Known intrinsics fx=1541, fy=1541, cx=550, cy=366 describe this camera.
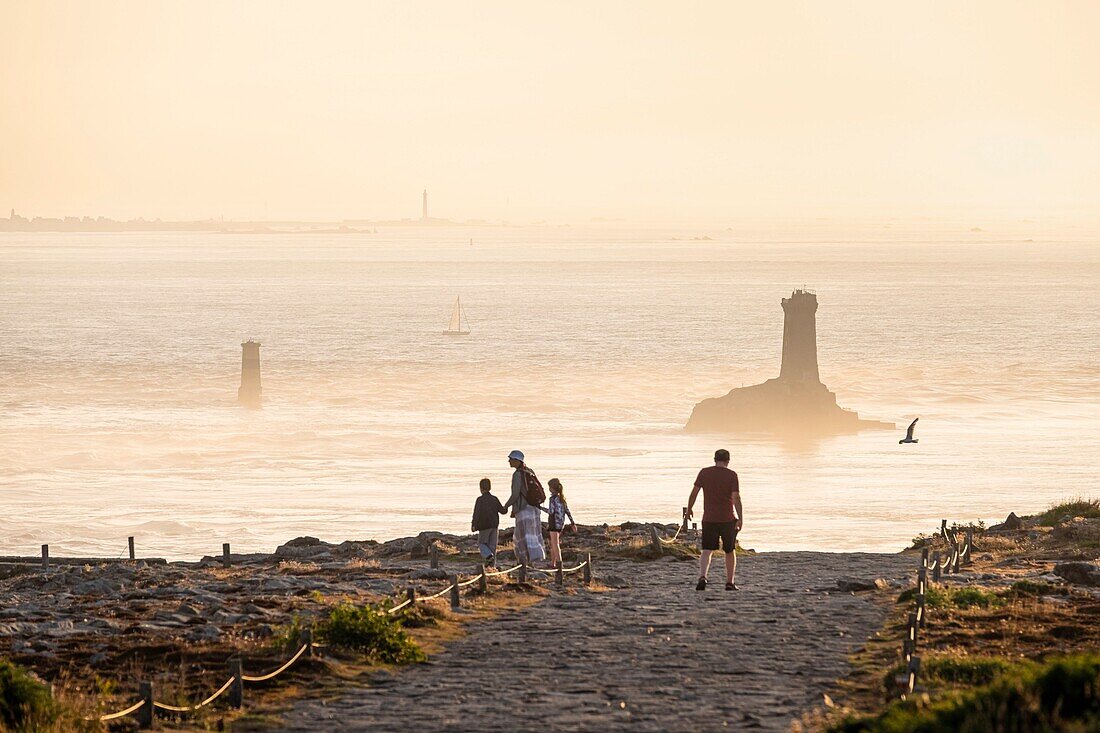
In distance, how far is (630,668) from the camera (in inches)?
483

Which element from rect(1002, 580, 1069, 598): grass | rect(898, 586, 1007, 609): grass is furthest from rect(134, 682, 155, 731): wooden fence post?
rect(1002, 580, 1069, 598): grass

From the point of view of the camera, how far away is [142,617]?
15734 mm

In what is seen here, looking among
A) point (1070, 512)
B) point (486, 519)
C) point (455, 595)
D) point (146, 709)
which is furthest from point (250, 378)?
point (146, 709)

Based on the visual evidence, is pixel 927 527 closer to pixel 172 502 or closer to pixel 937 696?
pixel 172 502

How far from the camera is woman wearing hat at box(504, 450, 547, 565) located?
19.7 m

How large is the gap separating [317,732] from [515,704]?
1.49 meters

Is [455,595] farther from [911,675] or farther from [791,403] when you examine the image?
[791,403]

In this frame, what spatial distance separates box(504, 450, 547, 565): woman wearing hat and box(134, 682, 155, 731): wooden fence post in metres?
9.06

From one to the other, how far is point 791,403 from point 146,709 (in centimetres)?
6685

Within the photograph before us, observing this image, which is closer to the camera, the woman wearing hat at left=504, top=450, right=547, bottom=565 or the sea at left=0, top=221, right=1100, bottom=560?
the woman wearing hat at left=504, top=450, right=547, bottom=565

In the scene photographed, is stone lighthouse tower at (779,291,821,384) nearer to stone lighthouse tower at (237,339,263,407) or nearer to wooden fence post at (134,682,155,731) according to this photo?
stone lighthouse tower at (237,339,263,407)

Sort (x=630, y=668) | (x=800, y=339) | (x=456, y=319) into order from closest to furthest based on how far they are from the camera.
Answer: (x=630, y=668), (x=800, y=339), (x=456, y=319)

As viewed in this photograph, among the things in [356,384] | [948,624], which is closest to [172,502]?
[948,624]

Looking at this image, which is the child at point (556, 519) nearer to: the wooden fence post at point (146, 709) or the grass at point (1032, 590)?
the grass at point (1032, 590)
